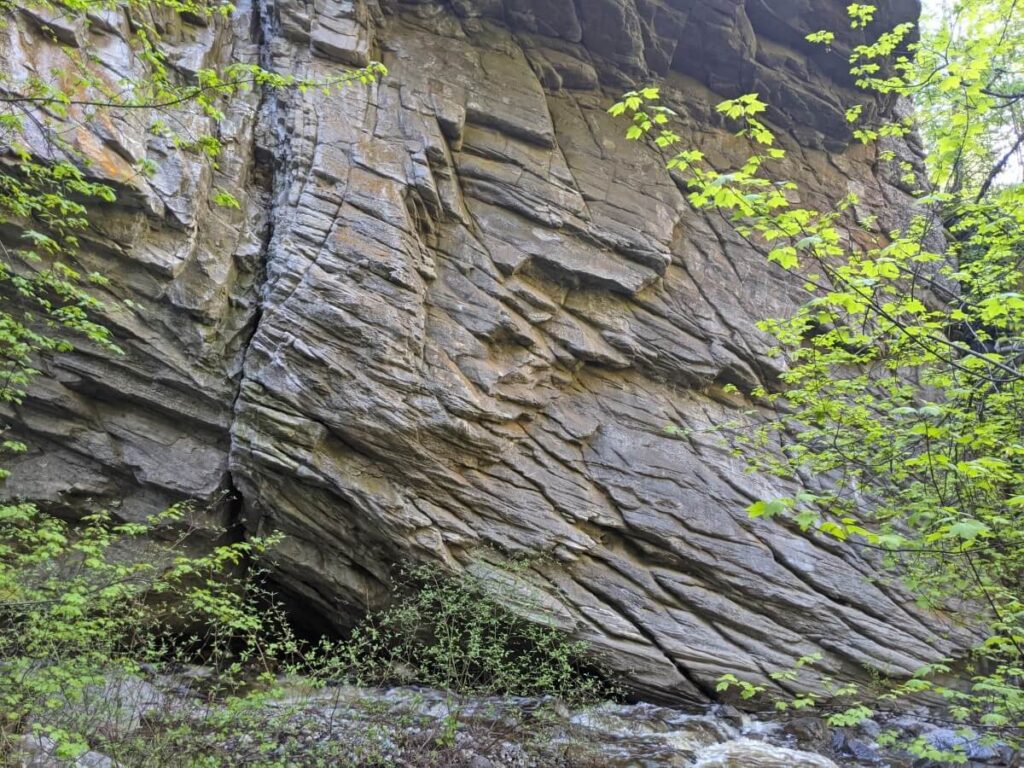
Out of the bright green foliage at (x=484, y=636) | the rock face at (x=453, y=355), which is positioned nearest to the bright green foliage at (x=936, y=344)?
the rock face at (x=453, y=355)

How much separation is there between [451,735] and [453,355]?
5.83 meters

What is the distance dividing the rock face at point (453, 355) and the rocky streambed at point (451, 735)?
94 centimetres

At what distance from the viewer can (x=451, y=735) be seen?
8.28m

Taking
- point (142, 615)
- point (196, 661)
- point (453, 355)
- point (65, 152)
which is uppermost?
point (65, 152)

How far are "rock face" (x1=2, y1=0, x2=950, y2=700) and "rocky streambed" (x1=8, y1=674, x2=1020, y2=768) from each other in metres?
→ 0.94

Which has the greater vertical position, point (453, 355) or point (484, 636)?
point (453, 355)

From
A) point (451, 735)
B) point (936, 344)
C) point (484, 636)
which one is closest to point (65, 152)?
→ point (451, 735)

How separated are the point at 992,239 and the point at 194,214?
10749 millimetres

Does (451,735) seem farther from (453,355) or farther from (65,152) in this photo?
(65,152)

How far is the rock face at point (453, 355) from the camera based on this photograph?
10.3 metres

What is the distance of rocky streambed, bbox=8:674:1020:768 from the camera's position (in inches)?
260

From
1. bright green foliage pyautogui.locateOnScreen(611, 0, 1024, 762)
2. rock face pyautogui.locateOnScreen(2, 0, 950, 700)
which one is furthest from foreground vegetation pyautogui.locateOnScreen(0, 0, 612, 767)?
bright green foliage pyautogui.locateOnScreen(611, 0, 1024, 762)

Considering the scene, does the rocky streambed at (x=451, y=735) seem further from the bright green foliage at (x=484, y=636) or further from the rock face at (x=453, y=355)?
the rock face at (x=453, y=355)

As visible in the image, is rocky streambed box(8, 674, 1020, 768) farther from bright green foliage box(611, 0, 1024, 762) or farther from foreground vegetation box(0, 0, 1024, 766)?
bright green foliage box(611, 0, 1024, 762)
